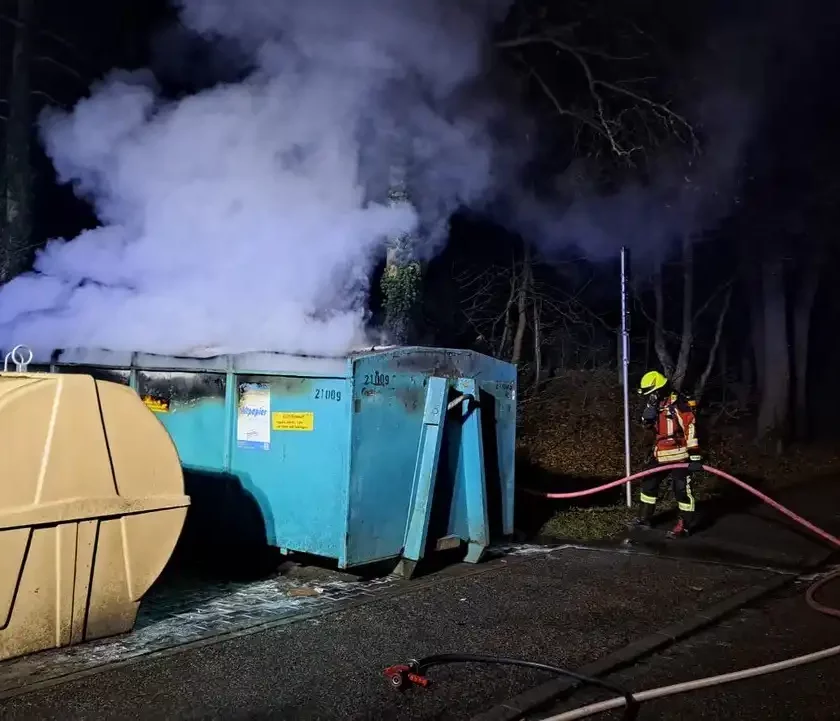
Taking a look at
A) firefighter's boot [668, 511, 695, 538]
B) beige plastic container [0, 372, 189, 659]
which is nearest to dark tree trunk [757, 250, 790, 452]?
firefighter's boot [668, 511, 695, 538]

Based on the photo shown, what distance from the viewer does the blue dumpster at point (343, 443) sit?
19.3 ft

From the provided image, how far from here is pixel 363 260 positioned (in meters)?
8.70

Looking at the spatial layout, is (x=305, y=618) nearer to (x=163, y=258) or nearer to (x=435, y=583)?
(x=435, y=583)

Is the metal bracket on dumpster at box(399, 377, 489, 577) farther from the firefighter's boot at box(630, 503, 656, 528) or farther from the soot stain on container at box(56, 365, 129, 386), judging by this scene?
the soot stain on container at box(56, 365, 129, 386)

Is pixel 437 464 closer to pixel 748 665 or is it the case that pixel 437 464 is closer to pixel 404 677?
pixel 404 677

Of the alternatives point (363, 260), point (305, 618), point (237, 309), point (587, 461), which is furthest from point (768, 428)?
point (305, 618)

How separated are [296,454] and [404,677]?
2330 millimetres

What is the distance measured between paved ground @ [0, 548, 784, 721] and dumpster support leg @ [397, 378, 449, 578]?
273 millimetres

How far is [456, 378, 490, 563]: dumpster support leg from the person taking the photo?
6.58 metres

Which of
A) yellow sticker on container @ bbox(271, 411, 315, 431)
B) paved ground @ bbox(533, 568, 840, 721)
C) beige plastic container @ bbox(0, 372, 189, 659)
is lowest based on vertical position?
paved ground @ bbox(533, 568, 840, 721)

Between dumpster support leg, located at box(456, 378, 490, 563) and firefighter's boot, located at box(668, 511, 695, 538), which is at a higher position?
dumpster support leg, located at box(456, 378, 490, 563)

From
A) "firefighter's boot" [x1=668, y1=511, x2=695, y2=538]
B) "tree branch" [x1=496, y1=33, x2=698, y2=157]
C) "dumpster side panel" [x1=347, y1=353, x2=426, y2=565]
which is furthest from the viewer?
"tree branch" [x1=496, y1=33, x2=698, y2=157]

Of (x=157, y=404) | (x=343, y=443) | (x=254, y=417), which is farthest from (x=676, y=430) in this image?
(x=157, y=404)

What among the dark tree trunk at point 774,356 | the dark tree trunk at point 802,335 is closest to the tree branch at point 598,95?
the dark tree trunk at point 774,356
